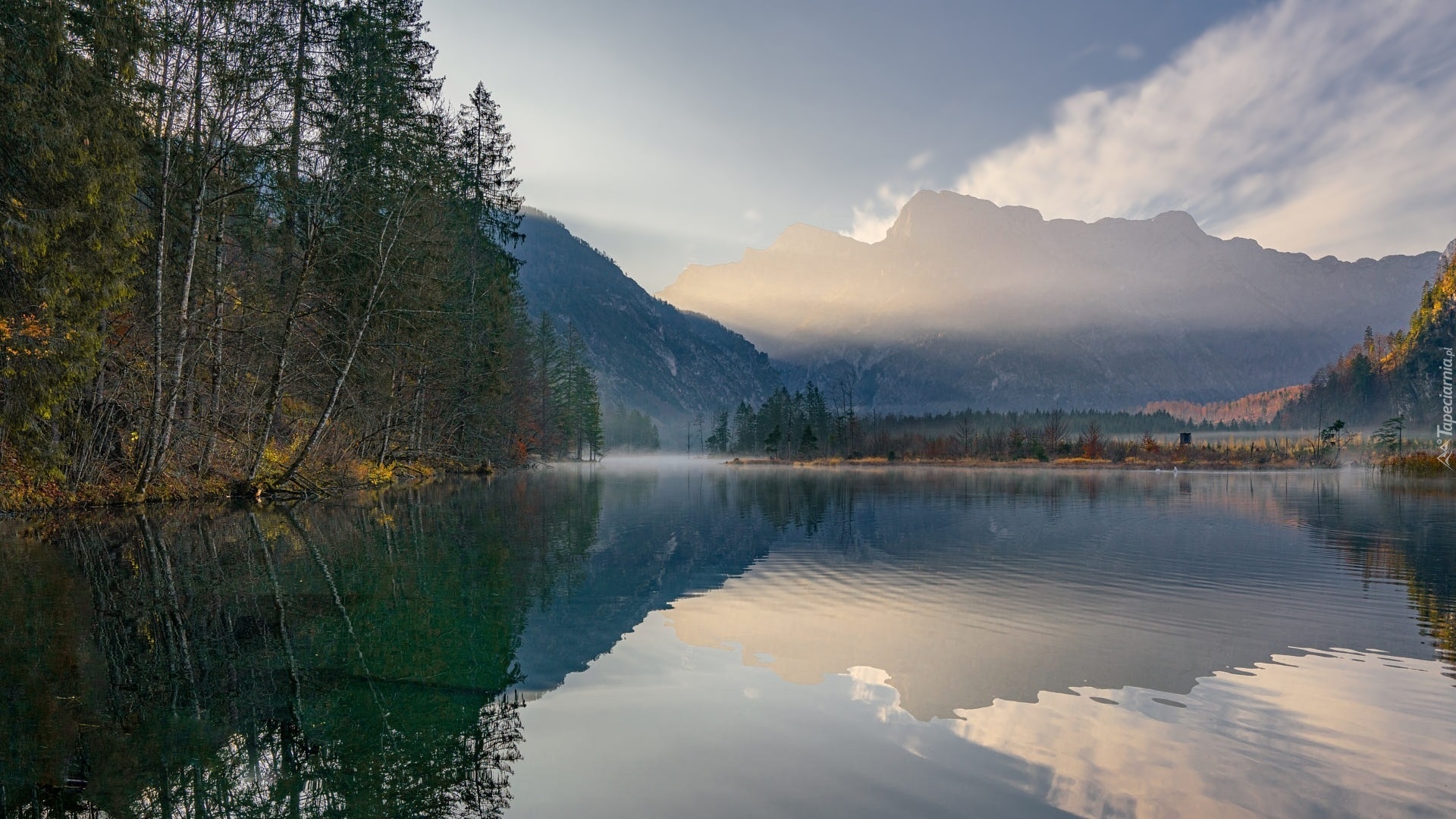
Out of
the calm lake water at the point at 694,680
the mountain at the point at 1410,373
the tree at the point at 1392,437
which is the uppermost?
the mountain at the point at 1410,373

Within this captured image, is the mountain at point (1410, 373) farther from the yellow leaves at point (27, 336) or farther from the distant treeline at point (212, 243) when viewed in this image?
the yellow leaves at point (27, 336)

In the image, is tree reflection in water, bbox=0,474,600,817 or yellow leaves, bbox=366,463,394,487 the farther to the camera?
yellow leaves, bbox=366,463,394,487

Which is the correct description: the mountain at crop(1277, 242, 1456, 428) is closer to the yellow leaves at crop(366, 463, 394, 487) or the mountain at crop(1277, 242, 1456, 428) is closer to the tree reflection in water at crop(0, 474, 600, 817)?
the yellow leaves at crop(366, 463, 394, 487)

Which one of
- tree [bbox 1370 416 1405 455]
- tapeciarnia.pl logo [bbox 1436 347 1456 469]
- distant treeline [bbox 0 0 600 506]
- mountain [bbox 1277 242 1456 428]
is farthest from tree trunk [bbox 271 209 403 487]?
mountain [bbox 1277 242 1456 428]

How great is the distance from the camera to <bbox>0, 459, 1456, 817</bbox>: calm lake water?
5480mm

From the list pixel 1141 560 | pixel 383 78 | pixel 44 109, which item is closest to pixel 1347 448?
pixel 1141 560

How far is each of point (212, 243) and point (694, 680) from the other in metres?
A: 23.8

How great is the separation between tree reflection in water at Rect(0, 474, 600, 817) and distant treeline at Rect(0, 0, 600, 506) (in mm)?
5764

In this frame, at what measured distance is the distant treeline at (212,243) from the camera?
51.8 feet

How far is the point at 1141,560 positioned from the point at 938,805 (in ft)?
54.3

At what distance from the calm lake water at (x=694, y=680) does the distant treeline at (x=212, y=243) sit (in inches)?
162

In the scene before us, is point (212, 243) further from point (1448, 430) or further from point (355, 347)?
point (1448, 430)

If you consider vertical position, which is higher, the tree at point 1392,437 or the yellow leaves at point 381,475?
the tree at point 1392,437

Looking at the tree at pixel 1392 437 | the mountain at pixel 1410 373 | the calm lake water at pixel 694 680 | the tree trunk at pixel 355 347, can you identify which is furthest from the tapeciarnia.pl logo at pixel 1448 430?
the tree trunk at pixel 355 347
